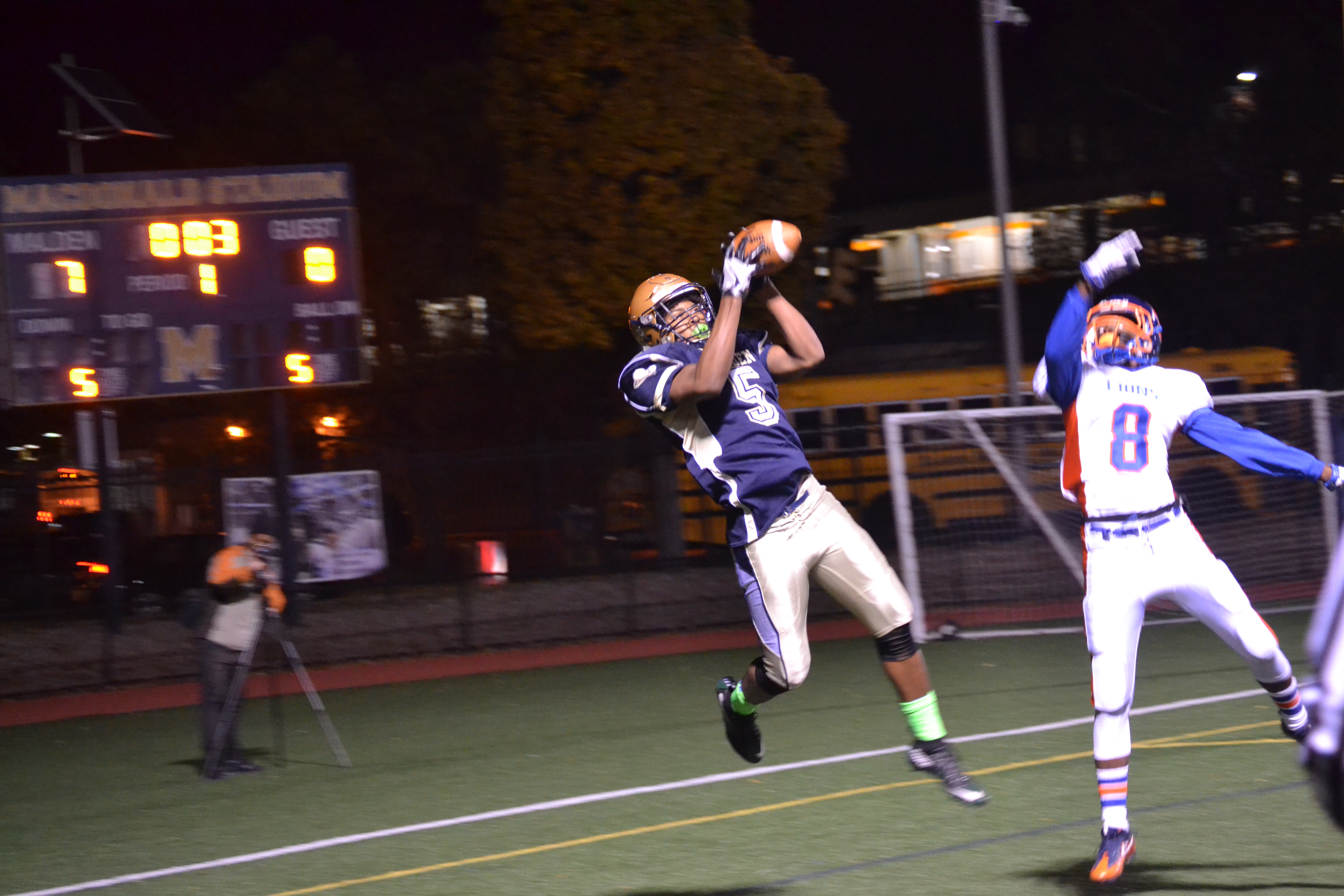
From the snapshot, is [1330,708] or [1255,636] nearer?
[1330,708]

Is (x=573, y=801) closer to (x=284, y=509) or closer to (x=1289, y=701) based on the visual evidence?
(x=1289, y=701)

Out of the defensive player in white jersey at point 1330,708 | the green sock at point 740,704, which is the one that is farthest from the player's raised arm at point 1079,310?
the defensive player in white jersey at point 1330,708

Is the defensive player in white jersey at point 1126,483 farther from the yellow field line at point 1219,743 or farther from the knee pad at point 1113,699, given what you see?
the yellow field line at point 1219,743

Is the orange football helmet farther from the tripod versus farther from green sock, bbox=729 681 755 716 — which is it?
the tripod

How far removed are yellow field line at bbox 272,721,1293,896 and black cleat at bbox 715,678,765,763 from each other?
1037mm

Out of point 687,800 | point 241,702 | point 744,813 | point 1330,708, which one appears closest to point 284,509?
point 241,702

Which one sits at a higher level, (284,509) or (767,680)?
(284,509)

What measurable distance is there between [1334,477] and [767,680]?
2.33m

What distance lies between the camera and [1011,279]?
15945 mm

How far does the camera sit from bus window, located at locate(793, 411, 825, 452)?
62.0 ft

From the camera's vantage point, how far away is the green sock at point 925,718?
5543 millimetres

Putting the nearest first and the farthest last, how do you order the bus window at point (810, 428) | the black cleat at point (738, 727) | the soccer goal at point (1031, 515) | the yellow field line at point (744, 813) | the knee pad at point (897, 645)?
the knee pad at point (897, 645)
the black cleat at point (738, 727)
the yellow field line at point (744, 813)
the soccer goal at point (1031, 515)
the bus window at point (810, 428)

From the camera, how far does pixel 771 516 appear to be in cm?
541

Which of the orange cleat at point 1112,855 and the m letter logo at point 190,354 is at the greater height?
the m letter logo at point 190,354
